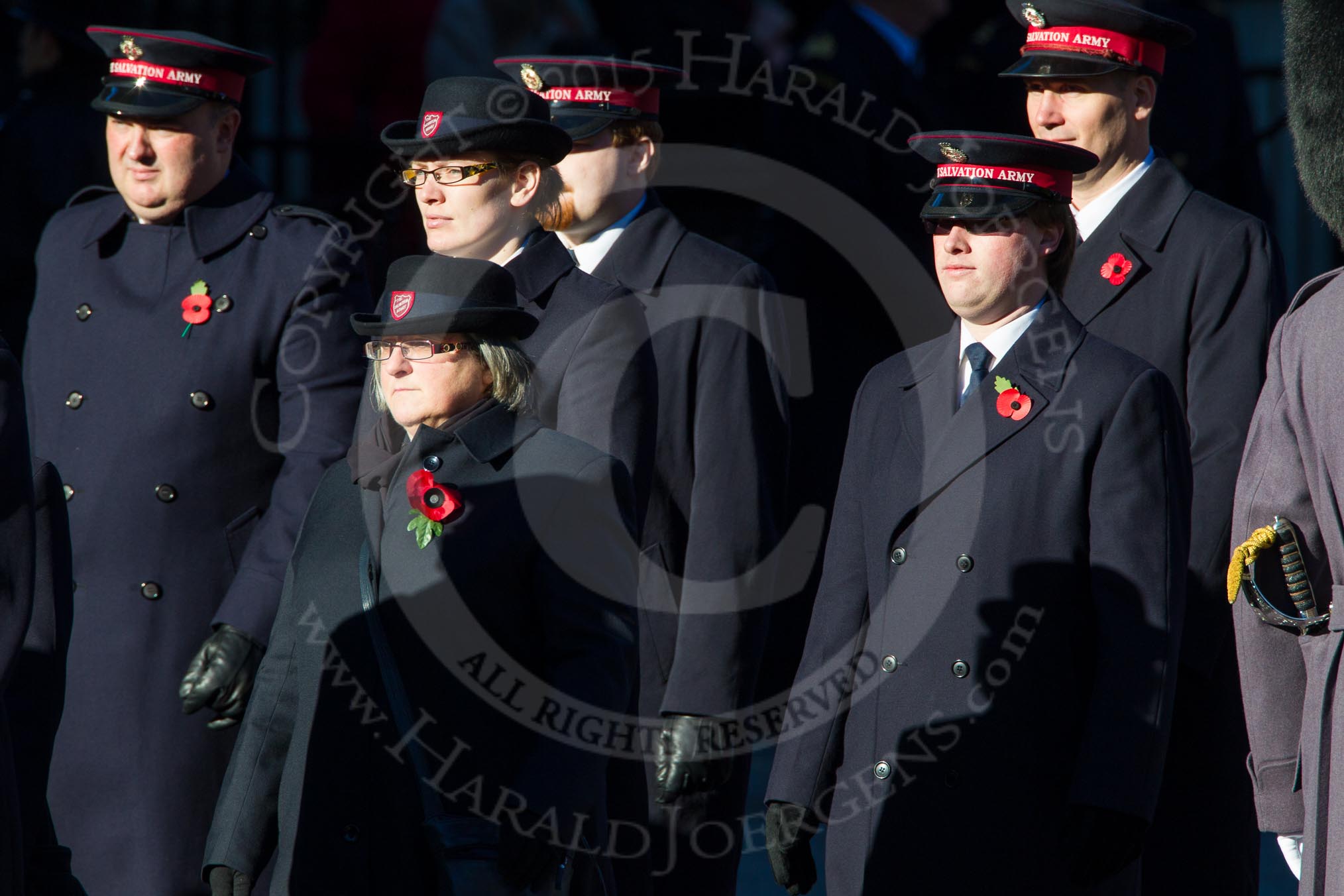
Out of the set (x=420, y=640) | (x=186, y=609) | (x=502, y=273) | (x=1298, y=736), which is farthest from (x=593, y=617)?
(x=186, y=609)

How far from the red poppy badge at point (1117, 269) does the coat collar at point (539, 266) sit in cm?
117

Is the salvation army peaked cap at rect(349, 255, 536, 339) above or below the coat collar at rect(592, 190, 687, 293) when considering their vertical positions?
below

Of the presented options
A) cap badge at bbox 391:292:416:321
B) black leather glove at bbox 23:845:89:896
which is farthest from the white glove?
black leather glove at bbox 23:845:89:896

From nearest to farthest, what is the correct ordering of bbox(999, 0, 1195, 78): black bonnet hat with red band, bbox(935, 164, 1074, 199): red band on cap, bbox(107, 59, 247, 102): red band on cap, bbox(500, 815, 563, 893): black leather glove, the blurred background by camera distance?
bbox(500, 815, 563, 893): black leather glove < bbox(935, 164, 1074, 199): red band on cap < bbox(999, 0, 1195, 78): black bonnet hat with red band < bbox(107, 59, 247, 102): red band on cap < the blurred background

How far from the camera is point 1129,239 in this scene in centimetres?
454

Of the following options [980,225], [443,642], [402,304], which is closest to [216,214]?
[402,304]

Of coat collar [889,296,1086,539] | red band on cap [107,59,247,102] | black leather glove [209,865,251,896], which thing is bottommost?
black leather glove [209,865,251,896]

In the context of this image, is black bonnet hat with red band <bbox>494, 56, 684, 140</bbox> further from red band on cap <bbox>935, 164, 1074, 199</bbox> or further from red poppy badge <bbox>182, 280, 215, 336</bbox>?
red band on cap <bbox>935, 164, 1074, 199</bbox>

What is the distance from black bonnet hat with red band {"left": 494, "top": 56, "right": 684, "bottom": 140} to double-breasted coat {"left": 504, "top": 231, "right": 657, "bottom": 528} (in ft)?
1.53

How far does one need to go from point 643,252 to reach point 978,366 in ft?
3.47

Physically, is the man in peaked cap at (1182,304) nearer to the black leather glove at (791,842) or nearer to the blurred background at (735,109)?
the black leather glove at (791,842)

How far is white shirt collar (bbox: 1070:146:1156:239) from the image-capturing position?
4613mm

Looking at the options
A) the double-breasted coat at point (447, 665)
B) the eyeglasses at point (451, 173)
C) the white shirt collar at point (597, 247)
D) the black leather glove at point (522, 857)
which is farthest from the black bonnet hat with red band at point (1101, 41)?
the black leather glove at point (522, 857)

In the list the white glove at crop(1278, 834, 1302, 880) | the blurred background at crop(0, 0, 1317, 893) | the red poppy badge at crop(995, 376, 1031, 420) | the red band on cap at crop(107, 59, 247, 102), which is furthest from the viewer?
the blurred background at crop(0, 0, 1317, 893)
